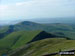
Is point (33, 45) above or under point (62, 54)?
under

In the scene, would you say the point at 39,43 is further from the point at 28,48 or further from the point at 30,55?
the point at 30,55

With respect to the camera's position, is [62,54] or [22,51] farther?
[22,51]

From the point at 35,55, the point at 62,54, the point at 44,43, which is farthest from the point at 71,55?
the point at 44,43

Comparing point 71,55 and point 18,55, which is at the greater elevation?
point 71,55

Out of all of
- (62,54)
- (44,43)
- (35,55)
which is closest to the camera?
(62,54)

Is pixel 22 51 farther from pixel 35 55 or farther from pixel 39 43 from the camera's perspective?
pixel 35 55

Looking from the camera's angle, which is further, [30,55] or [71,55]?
[30,55]

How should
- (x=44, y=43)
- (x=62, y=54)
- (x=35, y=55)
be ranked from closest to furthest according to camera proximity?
(x=62, y=54), (x=35, y=55), (x=44, y=43)

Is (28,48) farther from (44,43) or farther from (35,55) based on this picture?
(35,55)
